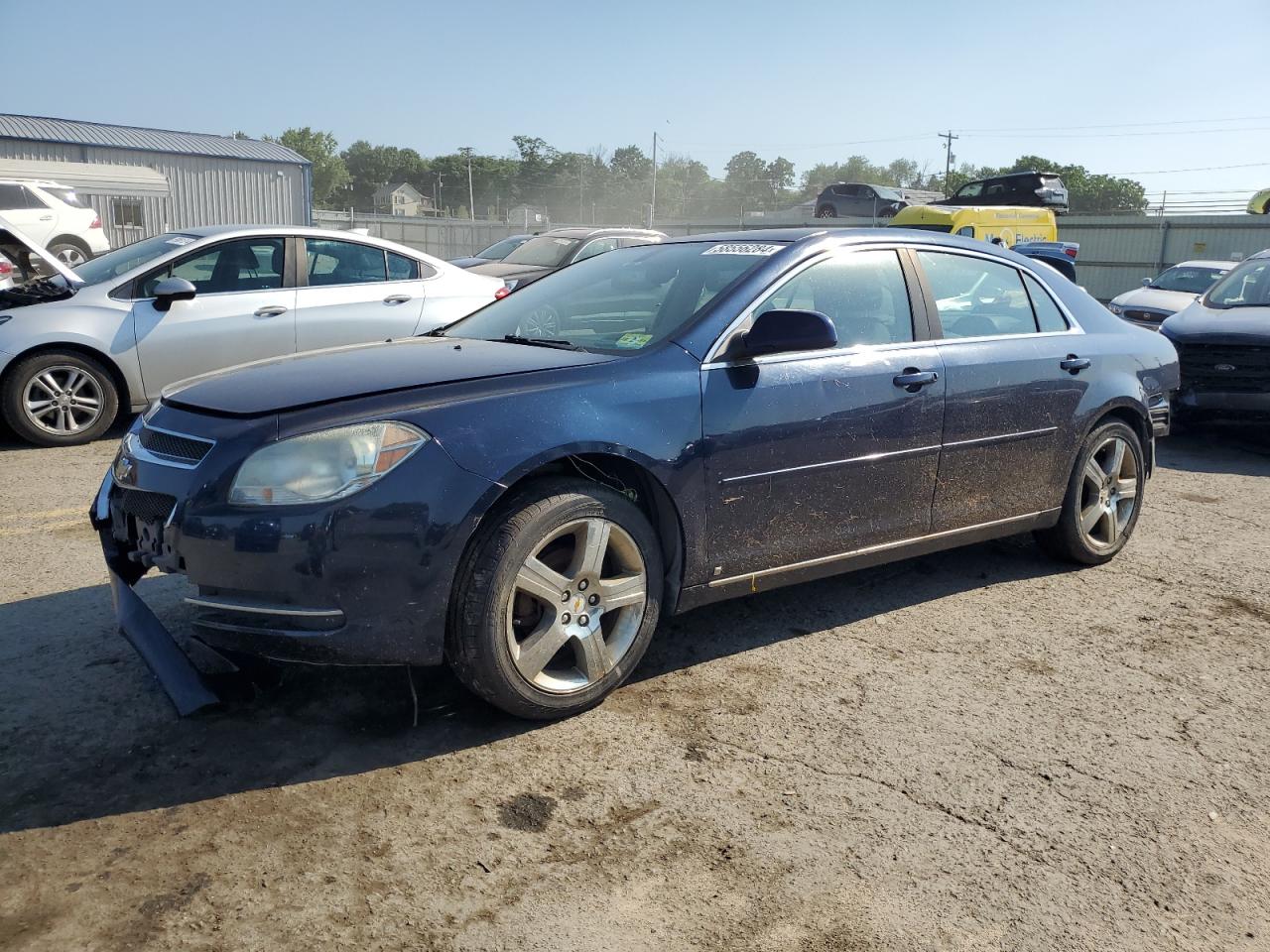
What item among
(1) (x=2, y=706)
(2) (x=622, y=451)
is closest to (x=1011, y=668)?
(2) (x=622, y=451)

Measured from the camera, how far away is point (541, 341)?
4.09m

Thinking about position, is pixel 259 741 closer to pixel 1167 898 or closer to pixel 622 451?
pixel 622 451

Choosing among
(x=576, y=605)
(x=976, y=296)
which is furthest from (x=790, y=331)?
(x=976, y=296)

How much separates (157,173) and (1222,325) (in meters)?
36.0

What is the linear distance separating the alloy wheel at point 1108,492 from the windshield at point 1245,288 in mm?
5367

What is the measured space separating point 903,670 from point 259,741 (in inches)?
88.3

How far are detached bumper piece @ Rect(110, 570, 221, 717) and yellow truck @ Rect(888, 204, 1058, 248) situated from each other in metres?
16.7

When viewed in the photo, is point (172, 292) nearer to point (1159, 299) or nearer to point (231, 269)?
point (231, 269)

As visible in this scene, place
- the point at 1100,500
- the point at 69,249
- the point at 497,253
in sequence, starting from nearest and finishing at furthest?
the point at 1100,500 < the point at 497,253 < the point at 69,249

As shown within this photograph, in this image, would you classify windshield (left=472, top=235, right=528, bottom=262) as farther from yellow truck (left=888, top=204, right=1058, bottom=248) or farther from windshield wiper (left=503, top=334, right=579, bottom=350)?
windshield wiper (left=503, top=334, right=579, bottom=350)

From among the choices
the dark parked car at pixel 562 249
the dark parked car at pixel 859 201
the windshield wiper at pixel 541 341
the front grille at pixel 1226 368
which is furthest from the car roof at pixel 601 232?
the dark parked car at pixel 859 201

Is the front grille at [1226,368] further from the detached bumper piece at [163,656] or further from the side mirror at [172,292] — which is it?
the detached bumper piece at [163,656]

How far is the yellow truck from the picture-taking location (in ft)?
61.3

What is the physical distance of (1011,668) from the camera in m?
3.98
